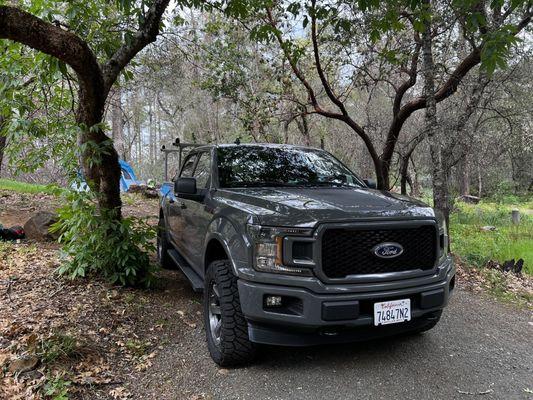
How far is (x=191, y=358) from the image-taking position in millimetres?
3596

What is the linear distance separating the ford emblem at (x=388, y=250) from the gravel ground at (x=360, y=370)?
0.96 m

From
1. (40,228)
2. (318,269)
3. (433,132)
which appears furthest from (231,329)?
(433,132)

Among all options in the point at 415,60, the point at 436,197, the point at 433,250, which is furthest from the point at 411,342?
the point at 415,60

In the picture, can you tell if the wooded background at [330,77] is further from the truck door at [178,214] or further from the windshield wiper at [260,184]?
the windshield wiper at [260,184]

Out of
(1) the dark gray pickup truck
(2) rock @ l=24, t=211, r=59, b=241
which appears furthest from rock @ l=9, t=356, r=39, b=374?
(2) rock @ l=24, t=211, r=59, b=241

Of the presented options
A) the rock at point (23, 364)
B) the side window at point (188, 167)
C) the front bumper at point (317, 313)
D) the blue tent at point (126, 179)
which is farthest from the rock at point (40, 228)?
the blue tent at point (126, 179)

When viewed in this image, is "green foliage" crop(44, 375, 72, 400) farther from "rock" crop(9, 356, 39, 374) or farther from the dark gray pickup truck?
the dark gray pickup truck

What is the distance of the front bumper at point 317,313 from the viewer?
2824 mm

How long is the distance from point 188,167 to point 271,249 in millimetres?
3012

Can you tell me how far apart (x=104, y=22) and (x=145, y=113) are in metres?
30.0

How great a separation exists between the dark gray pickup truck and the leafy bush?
4.68ft

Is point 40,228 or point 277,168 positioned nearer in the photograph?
point 277,168

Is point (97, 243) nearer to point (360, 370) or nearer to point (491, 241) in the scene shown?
point (360, 370)

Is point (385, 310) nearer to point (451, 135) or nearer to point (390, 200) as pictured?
point (390, 200)
